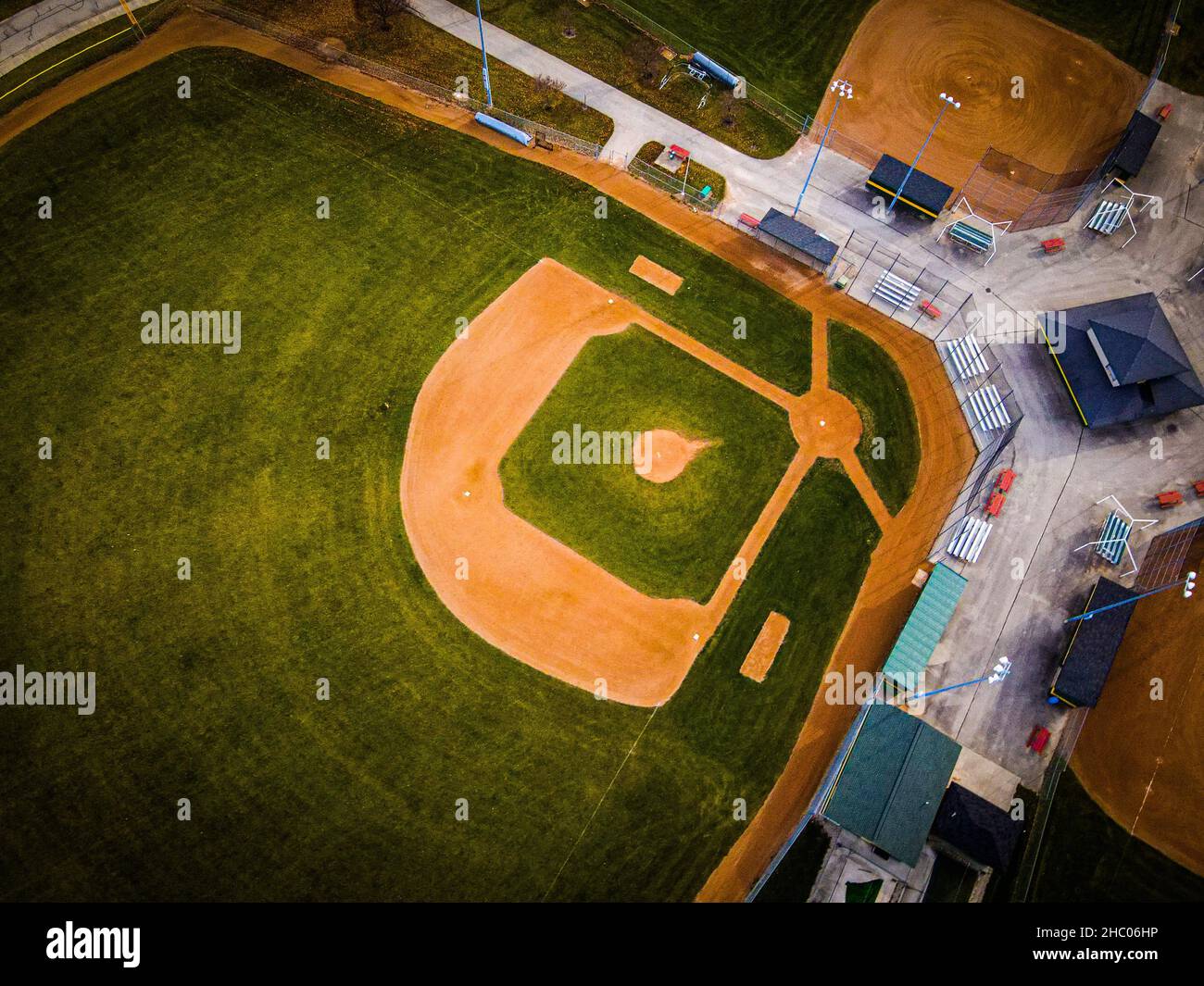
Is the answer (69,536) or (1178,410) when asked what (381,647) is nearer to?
(69,536)

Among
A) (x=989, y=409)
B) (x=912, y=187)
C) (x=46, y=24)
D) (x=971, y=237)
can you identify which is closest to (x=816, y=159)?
(x=912, y=187)

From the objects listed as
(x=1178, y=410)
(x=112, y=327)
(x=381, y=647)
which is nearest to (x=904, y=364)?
(x=1178, y=410)

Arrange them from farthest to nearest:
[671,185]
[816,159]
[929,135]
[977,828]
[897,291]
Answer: [816,159] < [929,135] < [671,185] < [897,291] < [977,828]

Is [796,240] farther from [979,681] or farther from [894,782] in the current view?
[894,782]

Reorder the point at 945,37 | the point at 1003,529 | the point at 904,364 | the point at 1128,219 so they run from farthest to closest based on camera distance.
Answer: the point at 945,37 → the point at 1128,219 → the point at 904,364 → the point at 1003,529

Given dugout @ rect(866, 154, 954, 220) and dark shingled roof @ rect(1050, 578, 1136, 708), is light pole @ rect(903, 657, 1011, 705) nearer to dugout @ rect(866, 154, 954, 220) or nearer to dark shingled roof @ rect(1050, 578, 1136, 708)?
dark shingled roof @ rect(1050, 578, 1136, 708)

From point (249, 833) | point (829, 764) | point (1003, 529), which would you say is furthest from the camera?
point (1003, 529)

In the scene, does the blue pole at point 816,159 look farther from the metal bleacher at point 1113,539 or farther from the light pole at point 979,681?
the light pole at point 979,681
